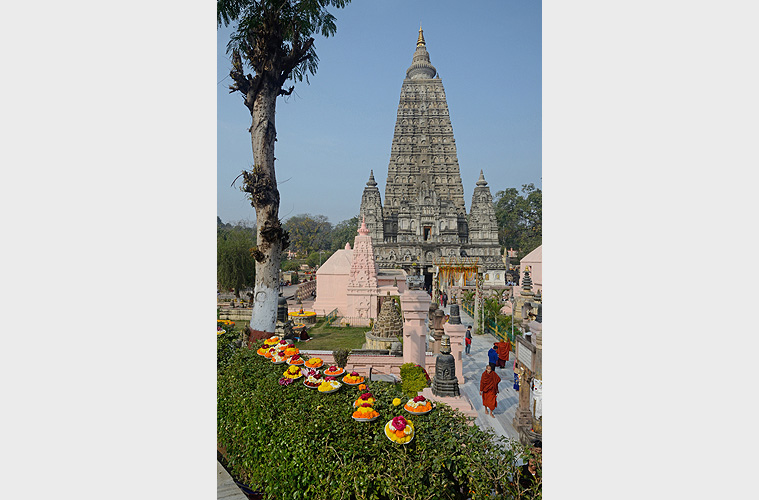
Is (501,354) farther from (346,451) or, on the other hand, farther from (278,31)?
(278,31)

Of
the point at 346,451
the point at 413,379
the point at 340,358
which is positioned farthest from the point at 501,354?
the point at 346,451

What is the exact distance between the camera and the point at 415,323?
525 cm

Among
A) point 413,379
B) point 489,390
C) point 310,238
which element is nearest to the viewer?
point 413,379

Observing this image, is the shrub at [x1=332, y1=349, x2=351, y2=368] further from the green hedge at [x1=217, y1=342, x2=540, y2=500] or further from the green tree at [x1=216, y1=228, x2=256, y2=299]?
the green tree at [x1=216, y1=228, x2=256, y2=299]

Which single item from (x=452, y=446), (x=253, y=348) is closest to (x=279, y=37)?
(x=253, y=348)

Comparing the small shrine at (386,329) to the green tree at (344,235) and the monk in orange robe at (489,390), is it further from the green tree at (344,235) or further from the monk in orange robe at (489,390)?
the green tree at (344,235)

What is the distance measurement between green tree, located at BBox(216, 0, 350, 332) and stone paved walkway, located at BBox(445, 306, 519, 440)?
2608 mm

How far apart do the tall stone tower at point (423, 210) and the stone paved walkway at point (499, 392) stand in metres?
13.3

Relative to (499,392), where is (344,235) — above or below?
above

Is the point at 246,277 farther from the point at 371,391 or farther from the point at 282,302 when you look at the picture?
the point at 371,391

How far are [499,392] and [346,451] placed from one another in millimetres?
4620

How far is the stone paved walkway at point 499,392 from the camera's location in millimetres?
4844

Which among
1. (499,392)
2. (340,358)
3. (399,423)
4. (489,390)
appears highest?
(399,423)

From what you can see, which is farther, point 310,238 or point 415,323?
point 310,238
